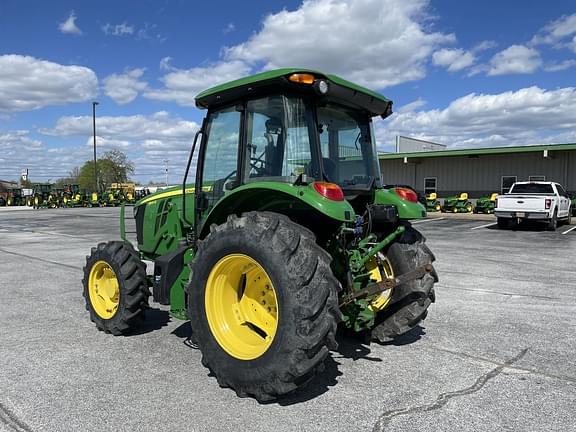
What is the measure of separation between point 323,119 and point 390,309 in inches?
75.0

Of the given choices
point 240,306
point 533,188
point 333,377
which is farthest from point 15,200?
point 333,377

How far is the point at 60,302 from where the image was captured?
6516 mm

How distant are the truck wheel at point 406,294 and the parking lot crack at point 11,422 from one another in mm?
2995

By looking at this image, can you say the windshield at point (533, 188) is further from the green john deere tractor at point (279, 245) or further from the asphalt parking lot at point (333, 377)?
the green john deere tractor at point (279, 245)

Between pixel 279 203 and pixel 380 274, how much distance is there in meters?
1.50

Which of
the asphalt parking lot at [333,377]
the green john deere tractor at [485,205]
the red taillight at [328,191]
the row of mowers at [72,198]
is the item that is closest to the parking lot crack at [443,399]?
the asphalt parking lot at [333,377]

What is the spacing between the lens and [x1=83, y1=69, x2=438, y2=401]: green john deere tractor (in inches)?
128

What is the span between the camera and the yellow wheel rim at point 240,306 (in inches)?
148

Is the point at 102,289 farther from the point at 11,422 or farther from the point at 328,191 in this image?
the point at 328,191

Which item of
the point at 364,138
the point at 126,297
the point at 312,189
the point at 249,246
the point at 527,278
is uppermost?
the point at 364,138

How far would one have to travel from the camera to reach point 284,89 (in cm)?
382

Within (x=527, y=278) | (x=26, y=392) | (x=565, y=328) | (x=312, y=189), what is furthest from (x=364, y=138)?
(x=527, y=278)

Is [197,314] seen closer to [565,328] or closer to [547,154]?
[565,328]

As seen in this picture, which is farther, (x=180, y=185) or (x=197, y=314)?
(x=180, y=185)
